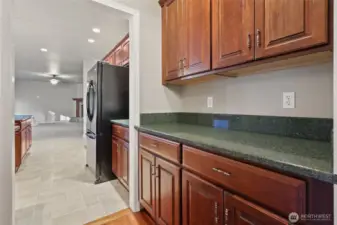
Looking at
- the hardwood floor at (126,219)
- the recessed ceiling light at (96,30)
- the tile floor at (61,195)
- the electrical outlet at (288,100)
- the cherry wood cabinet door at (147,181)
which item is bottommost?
the hardwood floor at (126,219)

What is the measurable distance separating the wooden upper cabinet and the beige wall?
34 centimetres

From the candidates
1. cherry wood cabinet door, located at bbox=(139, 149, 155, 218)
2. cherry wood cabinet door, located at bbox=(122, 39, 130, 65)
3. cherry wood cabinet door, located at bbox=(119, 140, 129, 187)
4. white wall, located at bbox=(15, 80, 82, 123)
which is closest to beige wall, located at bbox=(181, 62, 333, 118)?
cherry wood cabinet door, located at bbox=(139, 149, 155, 218)

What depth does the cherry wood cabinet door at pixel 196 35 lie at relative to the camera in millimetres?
1590

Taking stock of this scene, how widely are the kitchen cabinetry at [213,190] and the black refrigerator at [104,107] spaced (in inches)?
47.3

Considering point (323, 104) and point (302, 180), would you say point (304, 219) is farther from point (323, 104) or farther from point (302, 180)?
point (323, 104)

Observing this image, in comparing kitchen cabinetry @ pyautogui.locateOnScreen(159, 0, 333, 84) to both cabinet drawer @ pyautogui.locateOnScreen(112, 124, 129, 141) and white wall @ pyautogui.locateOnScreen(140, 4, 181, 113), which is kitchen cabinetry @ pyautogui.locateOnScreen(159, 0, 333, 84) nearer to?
white wall @ pyautogui.locateOnScreen(140, 4, 181, 113)

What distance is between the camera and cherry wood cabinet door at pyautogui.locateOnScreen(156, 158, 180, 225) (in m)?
1.41

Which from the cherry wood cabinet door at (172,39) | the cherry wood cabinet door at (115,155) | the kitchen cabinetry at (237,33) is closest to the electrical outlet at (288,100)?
the kitchen cabinetry at (237,33)

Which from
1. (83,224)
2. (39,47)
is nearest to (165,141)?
(83,224)

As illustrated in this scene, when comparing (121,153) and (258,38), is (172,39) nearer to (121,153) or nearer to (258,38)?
(258,38)

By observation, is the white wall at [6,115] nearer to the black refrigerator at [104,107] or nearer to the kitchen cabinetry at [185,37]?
the kitchen cabinetry at [185,37]

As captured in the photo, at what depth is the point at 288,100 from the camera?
137 centimetres

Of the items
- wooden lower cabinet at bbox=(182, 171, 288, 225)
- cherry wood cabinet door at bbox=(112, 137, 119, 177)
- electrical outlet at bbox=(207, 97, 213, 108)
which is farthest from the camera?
cherry wood cabinet door at bbox=(112, 137, 119, 177)

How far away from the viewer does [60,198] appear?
7.64ft
